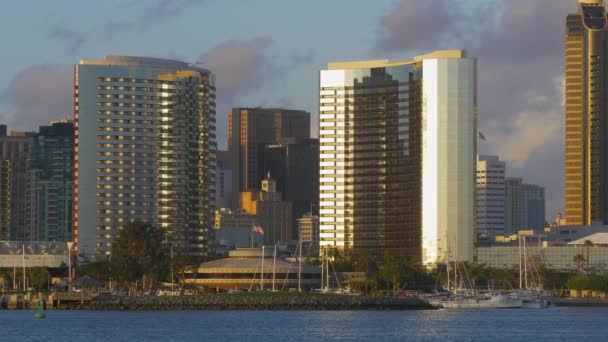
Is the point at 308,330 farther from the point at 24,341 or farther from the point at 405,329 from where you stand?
the point at 24,341

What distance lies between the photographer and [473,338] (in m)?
184

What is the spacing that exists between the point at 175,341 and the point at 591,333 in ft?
171

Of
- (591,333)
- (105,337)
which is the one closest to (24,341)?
(105,337)

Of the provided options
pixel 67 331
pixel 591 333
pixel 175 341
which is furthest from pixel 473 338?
pixel 67 331

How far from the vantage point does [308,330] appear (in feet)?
645

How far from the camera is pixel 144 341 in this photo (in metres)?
176

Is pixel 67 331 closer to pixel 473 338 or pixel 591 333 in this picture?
pixel 473 338

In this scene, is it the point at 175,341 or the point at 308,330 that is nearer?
the point at 175,341

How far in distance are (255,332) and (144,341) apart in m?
20.3

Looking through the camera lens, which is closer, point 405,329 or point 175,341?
point 175,341

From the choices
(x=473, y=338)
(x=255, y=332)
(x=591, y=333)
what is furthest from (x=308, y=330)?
(x=591, y=333)

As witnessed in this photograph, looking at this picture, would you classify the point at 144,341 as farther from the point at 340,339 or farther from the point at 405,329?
the point at 405,329

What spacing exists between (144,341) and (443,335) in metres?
35.6

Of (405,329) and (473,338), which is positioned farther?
(405,329)
